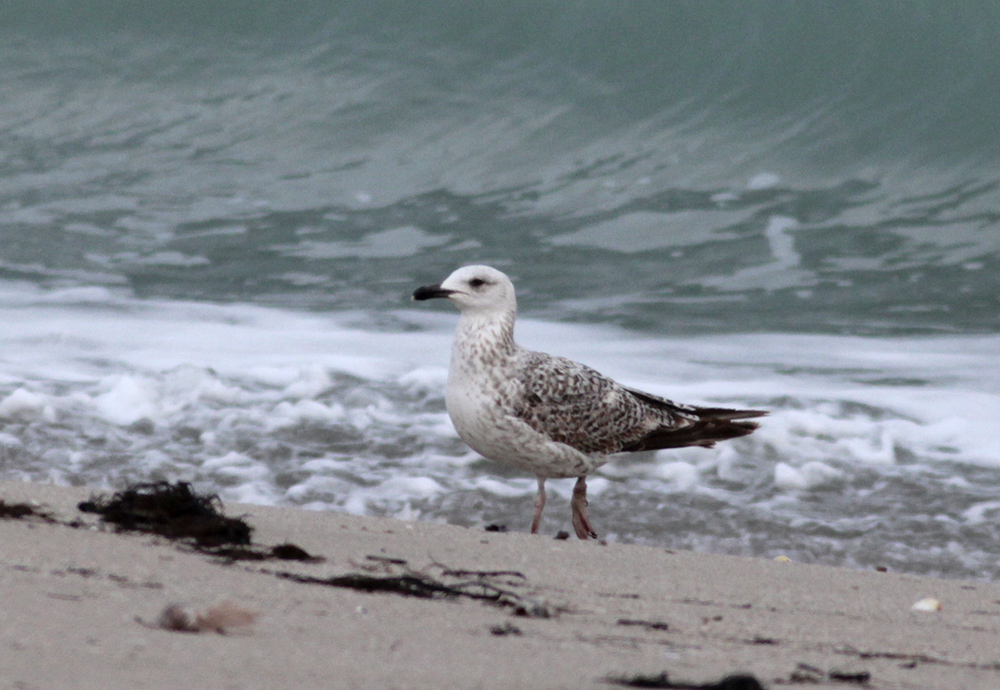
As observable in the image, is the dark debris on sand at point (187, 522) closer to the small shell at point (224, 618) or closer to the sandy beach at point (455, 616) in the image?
the sandy beach at point (455, 616)

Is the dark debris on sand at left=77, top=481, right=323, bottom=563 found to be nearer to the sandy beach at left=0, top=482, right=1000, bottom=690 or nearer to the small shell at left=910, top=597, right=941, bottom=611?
the sandy beach at left=0, top=482, right=1000, bottom=690

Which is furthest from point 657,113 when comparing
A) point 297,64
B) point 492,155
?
point 297,64

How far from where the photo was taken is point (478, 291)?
5137mm

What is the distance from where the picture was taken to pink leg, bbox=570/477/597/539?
4.92 meters

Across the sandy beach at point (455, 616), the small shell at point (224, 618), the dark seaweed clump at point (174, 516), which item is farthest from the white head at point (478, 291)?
the small shell at point (224, 618)

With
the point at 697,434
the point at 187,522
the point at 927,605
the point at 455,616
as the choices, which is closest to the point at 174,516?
the point at 187,522

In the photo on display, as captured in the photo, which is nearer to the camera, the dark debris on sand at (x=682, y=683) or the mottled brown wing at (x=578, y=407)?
the dark debris on sand at (x=682, y=683)

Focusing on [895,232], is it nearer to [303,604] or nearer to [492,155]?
[492,155]

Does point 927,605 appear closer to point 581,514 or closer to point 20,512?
point 581,514

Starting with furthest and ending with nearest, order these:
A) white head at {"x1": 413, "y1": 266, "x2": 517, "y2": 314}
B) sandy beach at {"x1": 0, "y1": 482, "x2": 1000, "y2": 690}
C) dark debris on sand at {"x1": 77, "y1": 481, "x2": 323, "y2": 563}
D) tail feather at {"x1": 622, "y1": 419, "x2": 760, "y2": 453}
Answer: tail feather at {"x1": 622, "y1": 419, "x2": 760, "y2": 453}
white head at {"x1": 413, "y1": 266, "x2": 517, "y2": 314}
dark debris on sand at {"x1": 77, "y1": 481, "x2": 323, "y2": 563}
sandy beach at {"x1": 0, "y1": 482, "x2": 1000, "y2": 690}

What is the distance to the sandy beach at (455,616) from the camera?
6.97ft

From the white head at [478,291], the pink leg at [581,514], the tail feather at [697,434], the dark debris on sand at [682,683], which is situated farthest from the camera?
the tail feather at [697,434]

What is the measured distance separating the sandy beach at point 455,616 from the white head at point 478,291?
3.49ft

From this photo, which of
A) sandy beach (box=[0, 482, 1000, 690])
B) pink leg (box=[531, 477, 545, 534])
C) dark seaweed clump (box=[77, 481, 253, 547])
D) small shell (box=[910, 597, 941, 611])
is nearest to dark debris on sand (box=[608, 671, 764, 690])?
sandy beach (box=[0, 482, 1000, 690])
